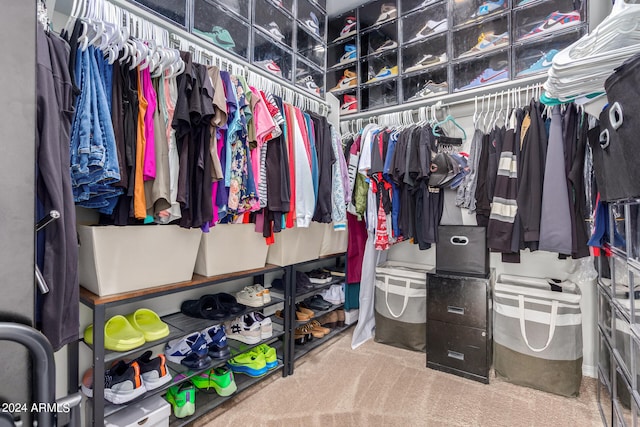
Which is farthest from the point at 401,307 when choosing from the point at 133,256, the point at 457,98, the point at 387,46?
the point at 387,46

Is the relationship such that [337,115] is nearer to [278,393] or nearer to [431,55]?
[431,55]

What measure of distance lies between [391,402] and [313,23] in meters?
2.68

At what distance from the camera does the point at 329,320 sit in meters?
2.61

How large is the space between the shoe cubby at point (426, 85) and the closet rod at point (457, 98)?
2.0 inches

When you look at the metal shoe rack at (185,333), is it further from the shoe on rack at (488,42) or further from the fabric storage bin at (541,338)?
the shoe on rack at (488,42)

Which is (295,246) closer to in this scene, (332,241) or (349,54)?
(332,241)

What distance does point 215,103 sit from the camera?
1.37m

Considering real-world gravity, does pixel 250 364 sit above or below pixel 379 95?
below

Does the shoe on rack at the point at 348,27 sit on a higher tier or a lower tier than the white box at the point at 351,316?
higher

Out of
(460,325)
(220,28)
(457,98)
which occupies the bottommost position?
(460,325)

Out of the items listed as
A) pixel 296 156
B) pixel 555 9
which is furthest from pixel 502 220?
pixel 555 9

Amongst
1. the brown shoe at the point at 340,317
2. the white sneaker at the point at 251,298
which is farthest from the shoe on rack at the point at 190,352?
the brown shoe at the point at 340,317

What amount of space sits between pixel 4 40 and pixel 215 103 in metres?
0.98

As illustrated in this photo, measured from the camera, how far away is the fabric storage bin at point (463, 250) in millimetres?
2039
